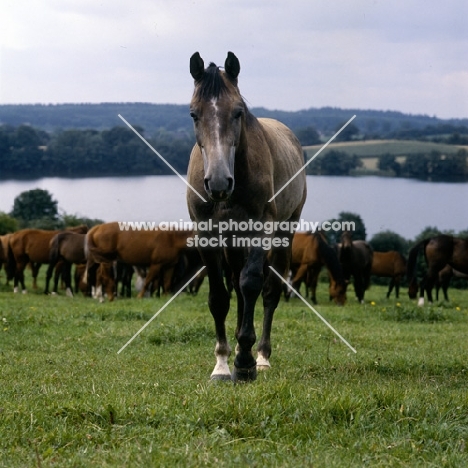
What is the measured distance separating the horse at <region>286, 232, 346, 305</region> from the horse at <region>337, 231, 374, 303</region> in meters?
1.44

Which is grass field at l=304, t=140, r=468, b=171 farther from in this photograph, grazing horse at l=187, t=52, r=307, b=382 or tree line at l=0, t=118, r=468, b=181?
grazing horse at l=187, t=52, r=307, b=382

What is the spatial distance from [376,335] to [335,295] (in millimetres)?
9787

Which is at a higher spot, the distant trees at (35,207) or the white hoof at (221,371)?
the white hoof at (221,371)

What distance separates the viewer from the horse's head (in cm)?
534

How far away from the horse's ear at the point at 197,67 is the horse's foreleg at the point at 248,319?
Answer: 1.37 m

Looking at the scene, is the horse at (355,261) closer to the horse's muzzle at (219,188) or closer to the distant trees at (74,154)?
the distant trees at (74,154)

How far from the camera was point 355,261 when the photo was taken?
76.9ft

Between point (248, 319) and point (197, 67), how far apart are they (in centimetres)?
193

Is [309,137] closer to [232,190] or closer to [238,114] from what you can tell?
[238,114]

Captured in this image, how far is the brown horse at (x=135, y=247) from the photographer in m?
19.0

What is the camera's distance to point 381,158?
32.5 meters

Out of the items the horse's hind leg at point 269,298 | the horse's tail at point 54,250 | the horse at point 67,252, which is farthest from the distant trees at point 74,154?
the horse's hind leg at point 269,298

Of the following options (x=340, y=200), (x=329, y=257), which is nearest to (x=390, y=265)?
(x=340, y=200)

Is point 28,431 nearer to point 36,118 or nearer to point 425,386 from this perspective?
point 425,386
